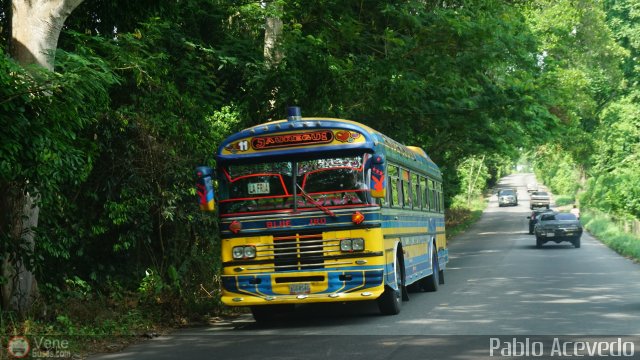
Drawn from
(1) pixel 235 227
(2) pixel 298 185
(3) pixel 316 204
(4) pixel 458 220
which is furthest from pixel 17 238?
(4) pixel 458 220

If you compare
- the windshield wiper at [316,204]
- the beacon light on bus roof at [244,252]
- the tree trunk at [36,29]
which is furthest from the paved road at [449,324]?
the tree trunk at [36,29]

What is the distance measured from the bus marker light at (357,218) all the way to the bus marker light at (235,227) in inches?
69.9

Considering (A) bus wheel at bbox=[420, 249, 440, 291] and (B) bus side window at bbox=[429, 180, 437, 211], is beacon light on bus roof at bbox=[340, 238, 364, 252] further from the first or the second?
(B) bus side window at bbox=[429, 180, 437, 211]

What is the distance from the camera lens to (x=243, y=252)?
14242mm

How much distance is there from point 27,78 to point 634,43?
210ft

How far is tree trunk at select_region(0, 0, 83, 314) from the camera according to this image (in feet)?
40.6

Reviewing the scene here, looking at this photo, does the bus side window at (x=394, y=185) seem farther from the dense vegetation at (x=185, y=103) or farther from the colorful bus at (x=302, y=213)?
the dense vegetation at (x=185, y=103)

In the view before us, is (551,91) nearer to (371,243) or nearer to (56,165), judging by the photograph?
(371,243)

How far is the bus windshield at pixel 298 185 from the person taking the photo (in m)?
14.1

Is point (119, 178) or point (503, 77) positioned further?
point (503, 77)

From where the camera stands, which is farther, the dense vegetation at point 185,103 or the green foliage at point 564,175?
the green foliage at point 564,175

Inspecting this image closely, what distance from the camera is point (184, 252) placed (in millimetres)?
17250

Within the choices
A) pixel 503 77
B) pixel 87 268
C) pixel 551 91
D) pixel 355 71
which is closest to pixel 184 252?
pixel 87 268

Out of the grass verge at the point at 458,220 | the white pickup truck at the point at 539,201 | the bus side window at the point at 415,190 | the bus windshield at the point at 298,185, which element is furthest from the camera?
the white pickup truck at the point at 539,201
